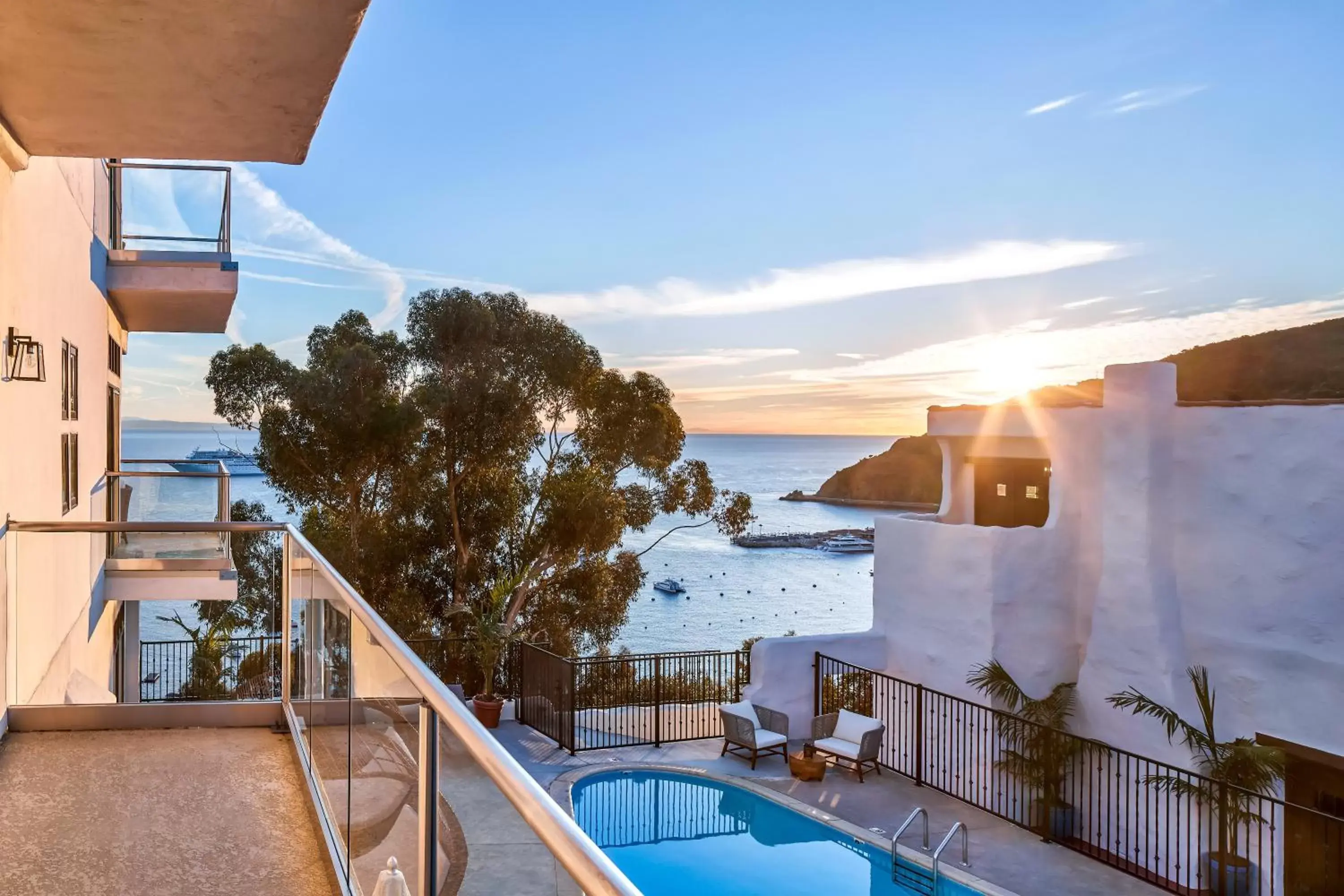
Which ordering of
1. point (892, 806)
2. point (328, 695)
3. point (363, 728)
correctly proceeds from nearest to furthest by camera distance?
point (363, 728) → point (328, 695) → point (892, 806)

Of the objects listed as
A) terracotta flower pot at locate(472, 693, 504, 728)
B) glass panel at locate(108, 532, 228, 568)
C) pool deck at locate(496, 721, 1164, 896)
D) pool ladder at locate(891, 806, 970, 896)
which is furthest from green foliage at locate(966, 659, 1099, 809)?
glass panel at locate(108, 532, 228, 568)

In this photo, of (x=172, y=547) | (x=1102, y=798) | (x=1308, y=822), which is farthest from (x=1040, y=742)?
(x=172, y=547)

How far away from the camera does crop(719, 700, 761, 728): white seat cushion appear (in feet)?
44.0

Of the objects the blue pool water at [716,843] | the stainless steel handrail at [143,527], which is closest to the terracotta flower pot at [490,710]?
the blue pool water at [716,843]

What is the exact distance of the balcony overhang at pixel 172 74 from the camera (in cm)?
322

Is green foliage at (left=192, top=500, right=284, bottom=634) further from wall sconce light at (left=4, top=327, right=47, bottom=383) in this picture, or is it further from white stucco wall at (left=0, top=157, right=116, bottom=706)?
wall sconce light at (left=4, top=327, right=47, bottom=383)

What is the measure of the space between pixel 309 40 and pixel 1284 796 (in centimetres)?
1251

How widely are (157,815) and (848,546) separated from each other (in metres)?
68.5

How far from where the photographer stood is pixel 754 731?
1288 cm

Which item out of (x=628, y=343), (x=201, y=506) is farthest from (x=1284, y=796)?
(x=628, y=343)

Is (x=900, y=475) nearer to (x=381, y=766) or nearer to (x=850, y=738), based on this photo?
(x=850, y=738)

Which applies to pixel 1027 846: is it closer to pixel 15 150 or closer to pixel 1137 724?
pixel 1137 724

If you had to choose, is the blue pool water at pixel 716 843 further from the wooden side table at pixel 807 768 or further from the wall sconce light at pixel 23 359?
the wall sconce light at pixel 23 359

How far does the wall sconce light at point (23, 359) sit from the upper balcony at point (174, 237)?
13.2 ft
